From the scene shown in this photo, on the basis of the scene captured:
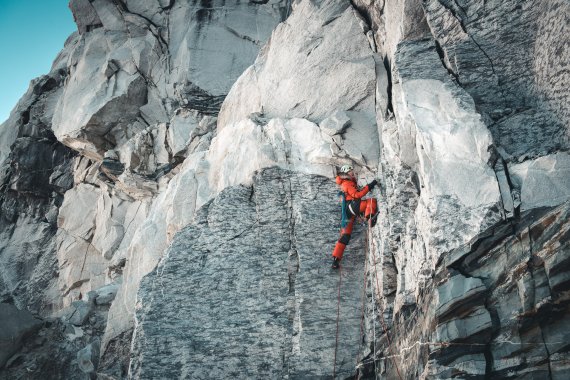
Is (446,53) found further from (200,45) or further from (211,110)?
(200,45)

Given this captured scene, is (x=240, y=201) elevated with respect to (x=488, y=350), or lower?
elevated

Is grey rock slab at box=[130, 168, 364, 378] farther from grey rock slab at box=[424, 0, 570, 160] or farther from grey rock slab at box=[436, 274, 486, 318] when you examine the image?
grey rock slab at box=[424, 0, 570, 160]

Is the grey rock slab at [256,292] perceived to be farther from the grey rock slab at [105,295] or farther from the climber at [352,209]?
the grey rock slab at [105,295]

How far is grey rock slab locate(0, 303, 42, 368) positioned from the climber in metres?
13.1

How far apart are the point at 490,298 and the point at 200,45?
68.5 ft

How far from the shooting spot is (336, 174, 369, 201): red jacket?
12.0 m

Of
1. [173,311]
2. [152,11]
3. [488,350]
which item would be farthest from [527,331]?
[152,11]

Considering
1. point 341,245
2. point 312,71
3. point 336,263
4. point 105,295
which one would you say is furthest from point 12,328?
point 312,71

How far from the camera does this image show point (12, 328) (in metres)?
18.2

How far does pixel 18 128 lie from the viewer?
1155 inches

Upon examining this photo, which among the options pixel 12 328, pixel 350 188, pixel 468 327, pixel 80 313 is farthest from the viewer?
pixel 80 313

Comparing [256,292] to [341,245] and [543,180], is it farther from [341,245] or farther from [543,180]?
[543,180]

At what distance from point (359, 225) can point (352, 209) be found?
77 cm

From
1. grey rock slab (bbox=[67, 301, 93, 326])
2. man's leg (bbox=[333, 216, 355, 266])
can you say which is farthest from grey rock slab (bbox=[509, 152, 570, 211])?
grey rock slab (bbox=[67, 301, 93, 326])
